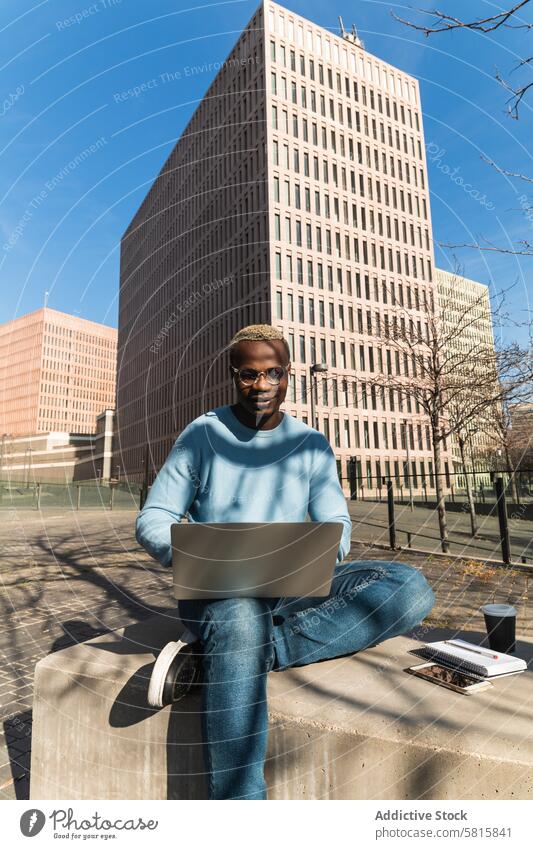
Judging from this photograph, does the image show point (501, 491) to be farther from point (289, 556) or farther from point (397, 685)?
point (289, 556)

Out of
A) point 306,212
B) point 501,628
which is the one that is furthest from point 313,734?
point 306,212

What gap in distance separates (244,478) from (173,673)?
83 cm

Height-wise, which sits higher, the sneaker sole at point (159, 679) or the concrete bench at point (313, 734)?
the sneaker sole at point (159, 679)

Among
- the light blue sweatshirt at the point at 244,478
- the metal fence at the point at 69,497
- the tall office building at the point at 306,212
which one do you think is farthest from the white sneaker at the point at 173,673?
the tall office building at the point at 306,212

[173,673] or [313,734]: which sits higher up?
[173,673]

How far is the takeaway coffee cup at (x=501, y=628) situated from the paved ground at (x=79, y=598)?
2183 millimetres

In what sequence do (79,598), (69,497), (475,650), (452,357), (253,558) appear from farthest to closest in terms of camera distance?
1. (69,497)
2. (452,357)
3. (79,598)
4. (475,650)
5. (253,558)

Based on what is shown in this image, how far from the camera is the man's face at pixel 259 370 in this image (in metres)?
2.28

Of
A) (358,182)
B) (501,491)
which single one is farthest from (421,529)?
(358,182)

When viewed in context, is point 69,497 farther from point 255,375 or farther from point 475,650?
point 475,650

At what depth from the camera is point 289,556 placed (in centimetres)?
157

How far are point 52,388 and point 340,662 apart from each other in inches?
240

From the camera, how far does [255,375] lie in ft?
7.54

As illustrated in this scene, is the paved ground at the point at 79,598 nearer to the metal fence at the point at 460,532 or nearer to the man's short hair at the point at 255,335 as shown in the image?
the metal fence at the point at 460,532
